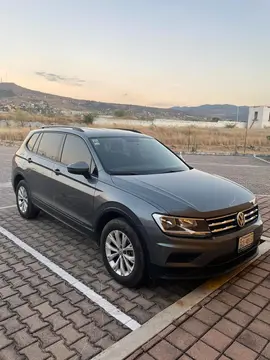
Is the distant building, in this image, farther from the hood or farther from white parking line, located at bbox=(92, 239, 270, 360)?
white parking line, located at bbox=(92, 239, 270, 360)

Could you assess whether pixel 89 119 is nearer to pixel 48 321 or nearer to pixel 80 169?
pixel 80 169

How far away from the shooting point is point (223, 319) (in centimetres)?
251

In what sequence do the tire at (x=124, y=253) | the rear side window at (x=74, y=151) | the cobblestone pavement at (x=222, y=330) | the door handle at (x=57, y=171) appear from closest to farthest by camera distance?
the cobblestone pavement at (x=222, y=330)
the tire at (x=124, y=253)
the rear side window at (x=74, y=151)
the door handle at (x=57, y=171)

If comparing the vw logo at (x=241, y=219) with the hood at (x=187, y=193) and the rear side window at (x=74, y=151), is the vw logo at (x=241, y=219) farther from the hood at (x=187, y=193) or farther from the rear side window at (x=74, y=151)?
the rear side window at (x=74, y=151)

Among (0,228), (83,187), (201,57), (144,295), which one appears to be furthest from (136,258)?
(201,57)

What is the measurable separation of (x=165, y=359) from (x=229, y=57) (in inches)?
575

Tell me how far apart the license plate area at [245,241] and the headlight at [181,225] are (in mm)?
456

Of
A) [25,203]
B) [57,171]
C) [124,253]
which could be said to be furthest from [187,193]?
[25,203]

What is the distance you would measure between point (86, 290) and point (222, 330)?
1339 millimetres

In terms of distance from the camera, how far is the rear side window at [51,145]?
4.22m

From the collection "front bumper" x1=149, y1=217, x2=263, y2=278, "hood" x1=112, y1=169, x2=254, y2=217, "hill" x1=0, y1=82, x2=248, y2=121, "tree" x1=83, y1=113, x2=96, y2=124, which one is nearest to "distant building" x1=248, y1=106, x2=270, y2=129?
"hill" x1=0, y1=82, x2=248, y2=121

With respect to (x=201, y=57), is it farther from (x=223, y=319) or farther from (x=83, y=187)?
(x=223, y=319)

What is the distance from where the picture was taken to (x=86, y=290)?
2953mm

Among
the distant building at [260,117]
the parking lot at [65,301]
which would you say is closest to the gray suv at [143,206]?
the parking lot at [65,301]
